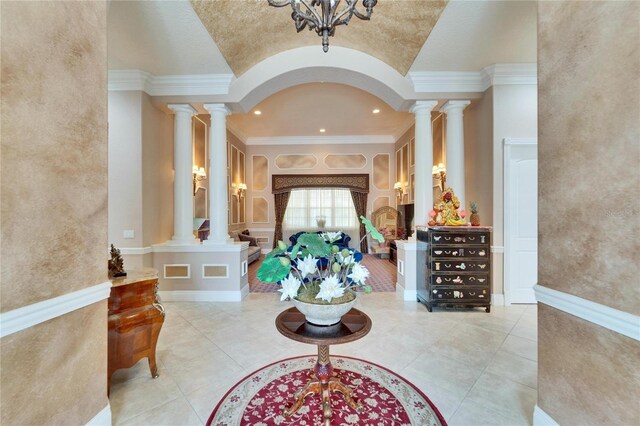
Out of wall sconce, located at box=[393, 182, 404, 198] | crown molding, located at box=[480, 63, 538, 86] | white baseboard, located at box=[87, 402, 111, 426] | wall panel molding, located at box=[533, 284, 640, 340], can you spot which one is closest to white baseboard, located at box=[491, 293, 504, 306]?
wall panel molding, located at box=[533, 284, 640, 340]

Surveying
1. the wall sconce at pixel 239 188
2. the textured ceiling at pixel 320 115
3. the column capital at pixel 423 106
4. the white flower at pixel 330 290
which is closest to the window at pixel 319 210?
the wall sconce at pixel 239 188

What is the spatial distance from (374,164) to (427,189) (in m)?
4.47

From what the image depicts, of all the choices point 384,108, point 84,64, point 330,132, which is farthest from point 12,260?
point 330,132

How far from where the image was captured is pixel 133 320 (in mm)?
1973

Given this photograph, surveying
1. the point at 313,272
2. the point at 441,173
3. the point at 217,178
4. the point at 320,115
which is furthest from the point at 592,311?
the point at 320,115

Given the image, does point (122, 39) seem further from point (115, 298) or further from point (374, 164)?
point (374, 164)


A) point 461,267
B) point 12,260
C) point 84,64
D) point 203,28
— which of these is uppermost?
point 203,28

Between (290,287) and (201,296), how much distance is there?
3191 mm

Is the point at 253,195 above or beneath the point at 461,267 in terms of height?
above

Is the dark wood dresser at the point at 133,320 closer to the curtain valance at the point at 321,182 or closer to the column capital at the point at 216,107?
the column capital at the point at 216,107

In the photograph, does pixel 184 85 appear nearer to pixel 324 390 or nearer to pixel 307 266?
pixel 307 266

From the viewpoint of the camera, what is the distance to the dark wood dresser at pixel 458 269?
345 centimetres

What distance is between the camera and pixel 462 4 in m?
2.62

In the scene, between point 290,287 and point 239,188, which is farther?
point 239,188
